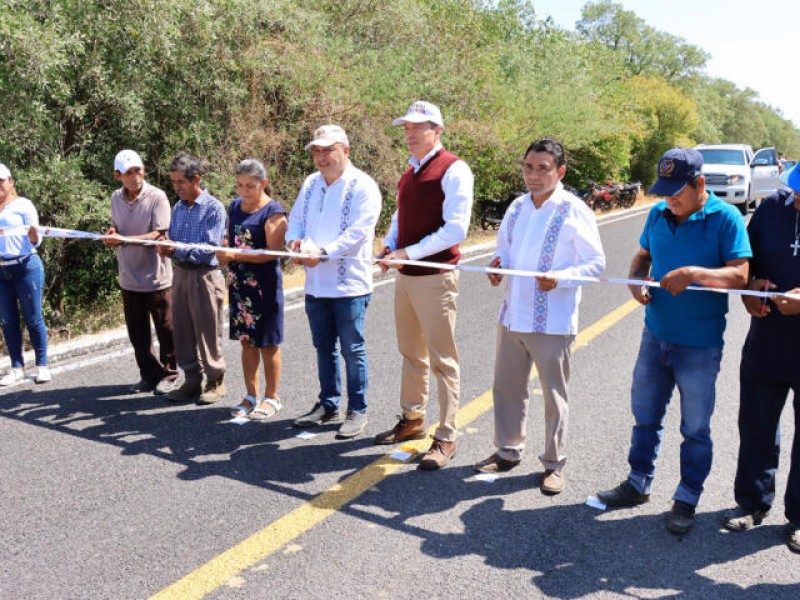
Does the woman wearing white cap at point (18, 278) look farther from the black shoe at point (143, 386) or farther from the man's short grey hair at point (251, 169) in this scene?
the man's short grey hair at point (251, 169)

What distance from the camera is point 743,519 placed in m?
3.76

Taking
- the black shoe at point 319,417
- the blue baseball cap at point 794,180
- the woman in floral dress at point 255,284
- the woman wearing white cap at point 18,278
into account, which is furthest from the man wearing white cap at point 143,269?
the blue baseball cap at point 794,180

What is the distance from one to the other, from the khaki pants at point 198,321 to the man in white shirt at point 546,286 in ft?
7.46

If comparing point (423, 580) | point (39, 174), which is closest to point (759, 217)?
point (423, 580)

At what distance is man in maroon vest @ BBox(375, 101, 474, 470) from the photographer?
4.38 meters

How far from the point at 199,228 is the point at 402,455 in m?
2.28

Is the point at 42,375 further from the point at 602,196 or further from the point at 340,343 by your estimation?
the point at 602,196

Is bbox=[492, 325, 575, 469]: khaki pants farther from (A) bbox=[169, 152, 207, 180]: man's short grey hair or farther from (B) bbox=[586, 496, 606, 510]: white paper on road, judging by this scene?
(A) bbox=[169, 152, 207, 180]: man's short grey hair

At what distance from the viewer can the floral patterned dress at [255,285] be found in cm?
516

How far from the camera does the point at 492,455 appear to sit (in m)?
4.53

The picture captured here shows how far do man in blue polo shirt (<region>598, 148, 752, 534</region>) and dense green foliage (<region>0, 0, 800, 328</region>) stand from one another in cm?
618

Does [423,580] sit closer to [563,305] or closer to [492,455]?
[492,455]

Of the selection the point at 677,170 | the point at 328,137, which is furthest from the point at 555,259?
the point at 328,137

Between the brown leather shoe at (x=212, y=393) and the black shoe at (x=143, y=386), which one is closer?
the brown leather shoe at (x=212, y=393)
